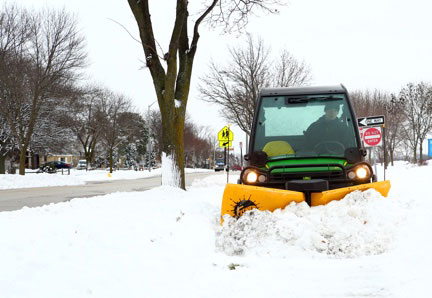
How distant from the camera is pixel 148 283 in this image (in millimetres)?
3695

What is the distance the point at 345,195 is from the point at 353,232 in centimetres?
54

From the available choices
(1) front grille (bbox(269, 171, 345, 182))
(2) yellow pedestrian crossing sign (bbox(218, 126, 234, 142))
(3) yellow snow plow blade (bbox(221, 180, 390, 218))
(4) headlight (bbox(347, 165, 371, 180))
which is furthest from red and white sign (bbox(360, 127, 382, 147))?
(3) yellow snow plow blade (bbox(221, 180, 390, 218))

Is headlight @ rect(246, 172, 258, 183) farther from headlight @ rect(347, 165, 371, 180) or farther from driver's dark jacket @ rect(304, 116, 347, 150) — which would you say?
headlight @ rect(347, 165, 371, 180)

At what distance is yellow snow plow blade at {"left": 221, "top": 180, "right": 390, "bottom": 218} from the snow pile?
10 centimetres

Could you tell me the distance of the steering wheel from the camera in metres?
5.57

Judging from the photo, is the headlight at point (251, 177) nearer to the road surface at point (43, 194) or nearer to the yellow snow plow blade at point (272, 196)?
the yellow snow plow blade at point (272, 196)

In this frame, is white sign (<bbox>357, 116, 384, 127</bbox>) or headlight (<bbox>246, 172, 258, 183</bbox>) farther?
white sign (<bbox>357, 116, 384, 127</bbox>)

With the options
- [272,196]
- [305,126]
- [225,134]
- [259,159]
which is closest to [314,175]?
[272,196]

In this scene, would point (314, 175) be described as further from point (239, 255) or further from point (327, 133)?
point (239, 255)

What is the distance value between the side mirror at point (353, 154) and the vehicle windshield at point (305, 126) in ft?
0.39

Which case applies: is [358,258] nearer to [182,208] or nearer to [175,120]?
[182,208]

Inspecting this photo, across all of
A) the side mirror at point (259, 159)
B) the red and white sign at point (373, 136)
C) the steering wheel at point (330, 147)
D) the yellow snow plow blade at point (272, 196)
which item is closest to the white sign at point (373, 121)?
the red and white sign at point (373, 136)

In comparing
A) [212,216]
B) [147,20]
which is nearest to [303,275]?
[212,216]

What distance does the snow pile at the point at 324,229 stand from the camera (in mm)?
4332
